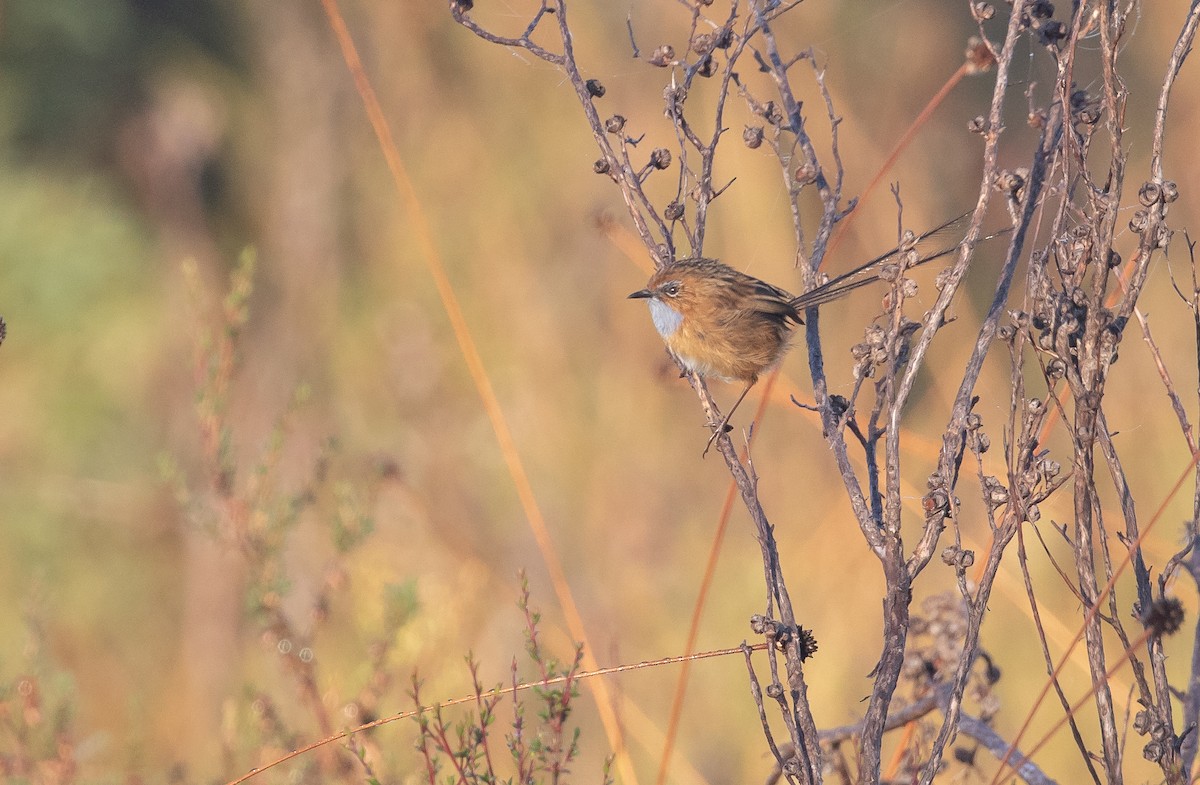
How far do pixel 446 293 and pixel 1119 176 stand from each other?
1.68m

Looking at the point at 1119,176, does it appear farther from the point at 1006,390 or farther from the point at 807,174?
the point at 1006,390

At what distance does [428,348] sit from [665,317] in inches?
103

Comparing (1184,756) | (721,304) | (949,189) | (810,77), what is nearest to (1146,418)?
(949,189)

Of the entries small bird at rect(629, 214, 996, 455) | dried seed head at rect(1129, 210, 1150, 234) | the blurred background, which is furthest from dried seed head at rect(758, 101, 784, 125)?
the blurred background

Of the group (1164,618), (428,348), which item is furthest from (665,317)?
(428,348)

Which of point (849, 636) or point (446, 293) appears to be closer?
point (446, 293)

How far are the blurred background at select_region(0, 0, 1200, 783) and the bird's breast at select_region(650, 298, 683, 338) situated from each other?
5.36 feet

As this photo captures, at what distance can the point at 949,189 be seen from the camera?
5.43 metres

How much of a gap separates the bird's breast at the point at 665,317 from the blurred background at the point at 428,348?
5.36 feet

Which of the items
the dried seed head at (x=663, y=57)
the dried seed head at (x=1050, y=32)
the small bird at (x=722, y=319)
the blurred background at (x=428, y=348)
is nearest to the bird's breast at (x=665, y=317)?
the small bird at (x=722, y=319)

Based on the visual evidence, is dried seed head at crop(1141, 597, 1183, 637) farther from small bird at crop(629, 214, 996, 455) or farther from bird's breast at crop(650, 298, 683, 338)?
bird's breast at crop(650, 298, 683, 338)

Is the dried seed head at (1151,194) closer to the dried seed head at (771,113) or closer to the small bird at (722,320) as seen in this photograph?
the dried seed head at (771,113)

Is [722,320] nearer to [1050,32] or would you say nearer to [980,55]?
[980,55]

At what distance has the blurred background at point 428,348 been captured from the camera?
16.1ft
